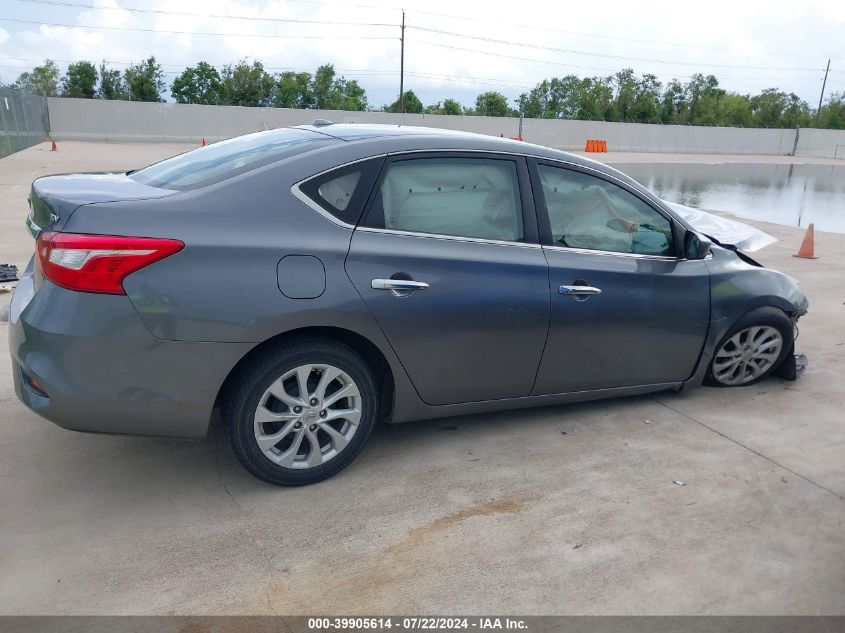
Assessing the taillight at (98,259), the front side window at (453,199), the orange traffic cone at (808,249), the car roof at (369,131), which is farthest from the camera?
the orange traffic cone at (808,249)

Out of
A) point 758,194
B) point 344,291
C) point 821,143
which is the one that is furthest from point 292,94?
point 344,291

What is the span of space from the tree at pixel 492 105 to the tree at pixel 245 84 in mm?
21798

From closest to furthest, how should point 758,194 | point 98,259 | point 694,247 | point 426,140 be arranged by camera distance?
point 98,259 → point 426,140 → point 694,247 → point 758,194

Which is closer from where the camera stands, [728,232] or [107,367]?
[107,367]

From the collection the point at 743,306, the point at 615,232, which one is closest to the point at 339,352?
the point at 615,232

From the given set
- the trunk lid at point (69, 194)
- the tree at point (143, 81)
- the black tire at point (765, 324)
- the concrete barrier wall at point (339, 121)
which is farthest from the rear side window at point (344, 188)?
the tree at point (143, 81)

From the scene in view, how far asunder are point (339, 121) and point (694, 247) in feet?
105

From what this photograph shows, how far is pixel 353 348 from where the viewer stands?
3.46 meters

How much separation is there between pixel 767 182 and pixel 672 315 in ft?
81.7

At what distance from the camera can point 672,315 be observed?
424 cm

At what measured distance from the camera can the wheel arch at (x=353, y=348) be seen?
127 inches

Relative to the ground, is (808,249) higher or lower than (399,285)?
lower

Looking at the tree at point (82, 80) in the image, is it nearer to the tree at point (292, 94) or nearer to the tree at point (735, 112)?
the tree at point (292, 94)

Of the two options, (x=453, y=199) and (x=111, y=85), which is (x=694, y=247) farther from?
(x=111, y=85)
